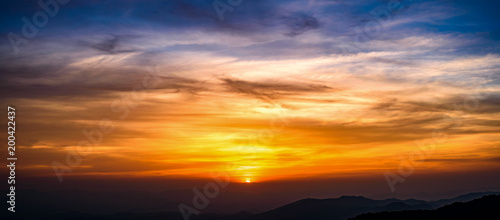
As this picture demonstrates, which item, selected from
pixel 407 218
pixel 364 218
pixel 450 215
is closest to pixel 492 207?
pixel 450 215

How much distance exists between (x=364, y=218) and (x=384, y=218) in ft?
13.3

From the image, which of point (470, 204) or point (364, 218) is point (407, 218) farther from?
point (470, 204)

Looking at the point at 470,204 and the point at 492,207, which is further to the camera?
the point at 470,204

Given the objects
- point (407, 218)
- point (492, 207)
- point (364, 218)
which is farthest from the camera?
point (364, 218)

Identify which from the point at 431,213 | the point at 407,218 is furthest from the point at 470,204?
the point at 407,218

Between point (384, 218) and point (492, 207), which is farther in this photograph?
point (384, 218)

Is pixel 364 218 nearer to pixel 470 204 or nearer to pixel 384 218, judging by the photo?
pixel 384 218

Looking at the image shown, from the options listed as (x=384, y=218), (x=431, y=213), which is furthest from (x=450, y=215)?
(x=384, y=218)

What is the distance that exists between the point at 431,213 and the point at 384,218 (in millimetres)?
8120

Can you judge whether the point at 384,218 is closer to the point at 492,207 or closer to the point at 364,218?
the point at 364,218

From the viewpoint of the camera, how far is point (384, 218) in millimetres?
66688

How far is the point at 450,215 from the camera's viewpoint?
6203cm

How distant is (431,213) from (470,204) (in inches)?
298

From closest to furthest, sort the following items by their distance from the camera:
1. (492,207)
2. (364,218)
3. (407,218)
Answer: (492,207) → (407,218) → (364,218)
